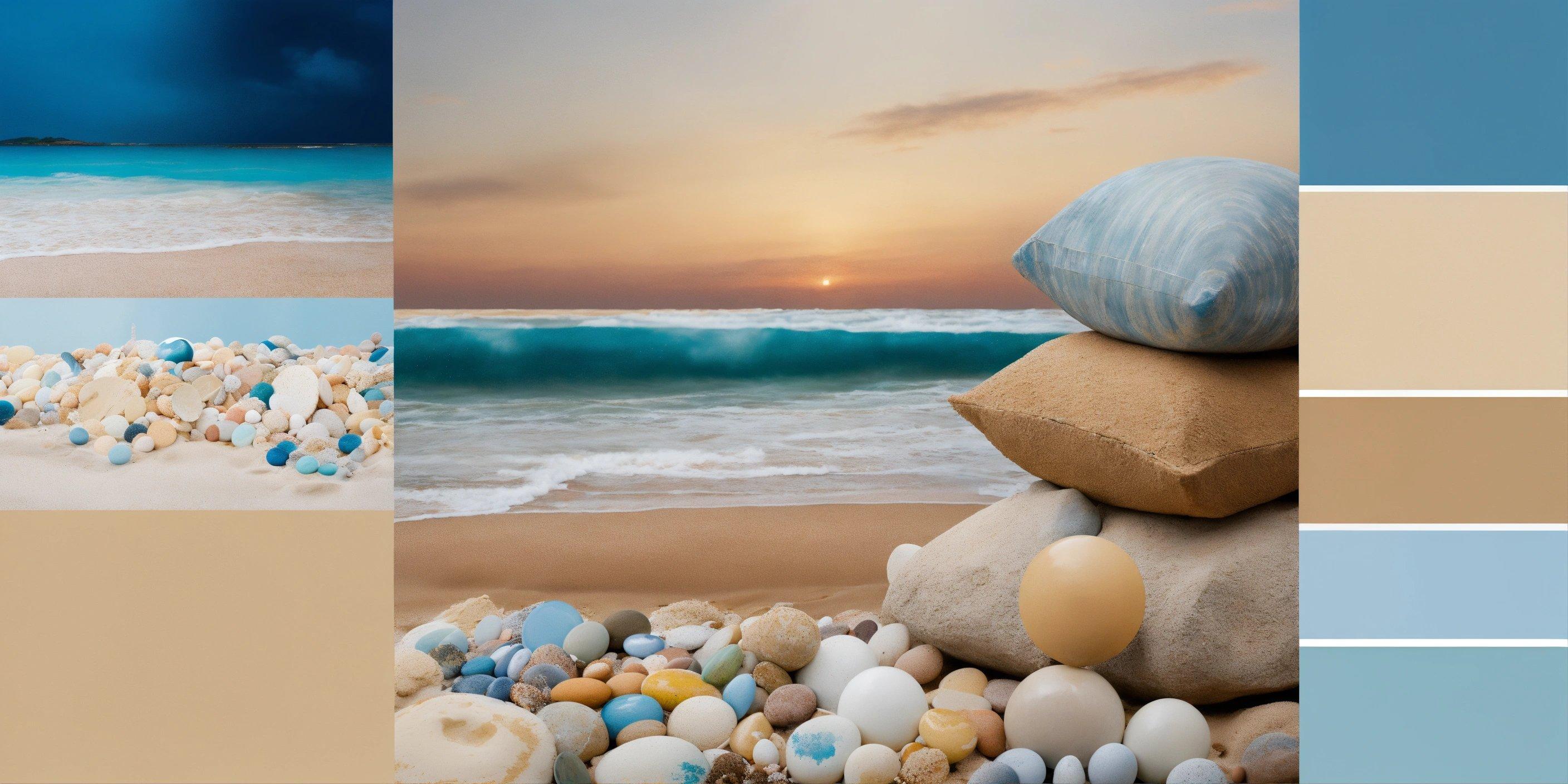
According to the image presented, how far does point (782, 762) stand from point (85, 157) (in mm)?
1835

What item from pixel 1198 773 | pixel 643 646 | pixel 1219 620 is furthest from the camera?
pixel 643 646

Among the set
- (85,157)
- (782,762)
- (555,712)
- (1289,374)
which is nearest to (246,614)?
(555,712)

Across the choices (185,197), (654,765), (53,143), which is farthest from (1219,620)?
(53,143)

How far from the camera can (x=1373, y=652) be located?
1.29 meters

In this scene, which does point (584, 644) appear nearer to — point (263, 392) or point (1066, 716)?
point (263, 392)

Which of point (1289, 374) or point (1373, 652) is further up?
point (1289, 374)

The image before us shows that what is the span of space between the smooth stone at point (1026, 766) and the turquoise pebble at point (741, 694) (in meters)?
0.45

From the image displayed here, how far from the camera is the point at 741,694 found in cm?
183

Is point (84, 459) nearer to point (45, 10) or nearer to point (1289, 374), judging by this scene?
point (45, 10)

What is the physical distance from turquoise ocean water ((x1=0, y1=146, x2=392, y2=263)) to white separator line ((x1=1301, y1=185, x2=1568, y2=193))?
1.64 m

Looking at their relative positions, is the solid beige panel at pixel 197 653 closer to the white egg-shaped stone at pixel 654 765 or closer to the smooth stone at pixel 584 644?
the white egg-shaped stone at pixel 654 765

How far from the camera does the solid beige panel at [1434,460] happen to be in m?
1.29

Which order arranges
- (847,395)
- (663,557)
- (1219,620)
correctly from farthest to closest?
(847,395) → (663,557) → (1219,620)

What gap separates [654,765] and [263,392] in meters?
1.10
